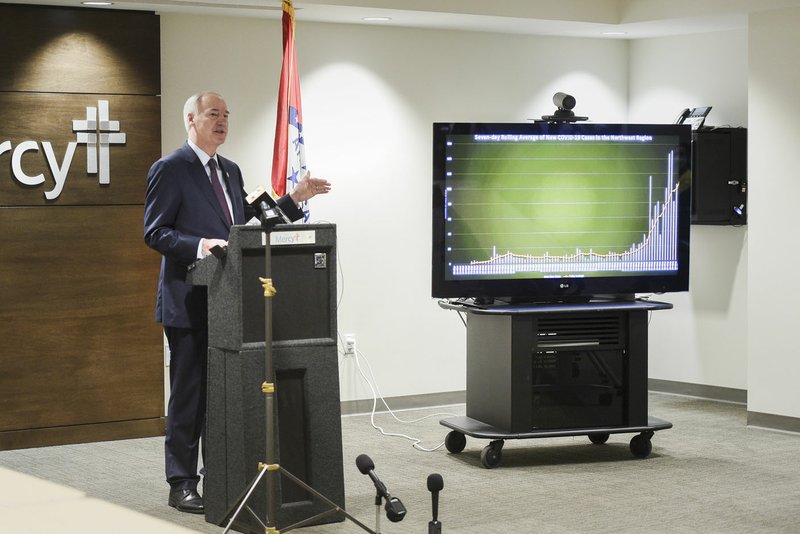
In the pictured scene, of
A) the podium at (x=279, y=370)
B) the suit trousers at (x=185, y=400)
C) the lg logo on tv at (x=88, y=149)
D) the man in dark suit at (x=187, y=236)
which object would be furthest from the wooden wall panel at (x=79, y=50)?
the podium at (x=279, y=370)

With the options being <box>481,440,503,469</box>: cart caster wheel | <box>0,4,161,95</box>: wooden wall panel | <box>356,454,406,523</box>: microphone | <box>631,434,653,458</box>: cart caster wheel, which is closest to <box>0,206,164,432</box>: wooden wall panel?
<box>0,4,161,95</box>: wooden wall panel

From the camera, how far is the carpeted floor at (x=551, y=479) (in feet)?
15.2

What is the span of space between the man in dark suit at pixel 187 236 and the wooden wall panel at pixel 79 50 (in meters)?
1.74

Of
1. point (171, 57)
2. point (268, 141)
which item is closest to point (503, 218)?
point (268, 141)

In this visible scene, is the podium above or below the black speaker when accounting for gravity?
below

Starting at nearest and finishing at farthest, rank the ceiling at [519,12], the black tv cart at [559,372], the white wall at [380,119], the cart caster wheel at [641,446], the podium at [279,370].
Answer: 1. the podium at [279,370]
2. the black tv cart at [559,372]
3. the cart caster wheel at [641,446]
4. the ceiling at [519,12]
5. the white wall at [380,119]

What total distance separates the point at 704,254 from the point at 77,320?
3992 millimetres

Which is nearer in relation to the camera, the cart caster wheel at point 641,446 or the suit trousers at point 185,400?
the suit trousers at point 185,400

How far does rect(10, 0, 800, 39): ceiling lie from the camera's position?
6383 millimetres

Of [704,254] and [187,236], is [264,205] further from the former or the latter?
[704,254]

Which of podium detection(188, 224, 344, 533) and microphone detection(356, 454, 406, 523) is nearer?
microphone detection(356, 454, 406, 523)

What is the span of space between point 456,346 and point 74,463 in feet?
8.95

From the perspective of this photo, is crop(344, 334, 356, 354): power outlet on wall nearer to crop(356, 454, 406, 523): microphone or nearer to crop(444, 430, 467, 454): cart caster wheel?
crop(444, 430, 467, 454): cart caster wheel

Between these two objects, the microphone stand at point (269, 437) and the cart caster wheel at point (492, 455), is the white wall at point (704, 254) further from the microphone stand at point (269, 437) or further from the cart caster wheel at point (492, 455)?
the microphone stand at point (269, 437)
